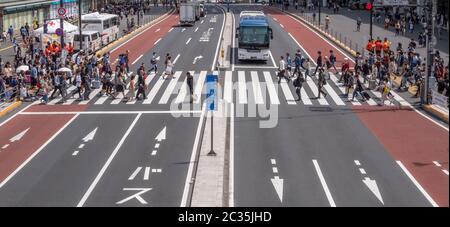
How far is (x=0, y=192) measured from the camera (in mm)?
20125

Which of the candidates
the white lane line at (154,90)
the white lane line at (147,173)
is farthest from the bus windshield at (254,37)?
the white lane line at (147,173)

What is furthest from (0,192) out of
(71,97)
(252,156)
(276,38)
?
(276,38)

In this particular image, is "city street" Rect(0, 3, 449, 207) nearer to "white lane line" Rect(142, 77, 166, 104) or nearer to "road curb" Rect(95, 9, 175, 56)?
"white lane line" Rect(142, 77, 166, 104)

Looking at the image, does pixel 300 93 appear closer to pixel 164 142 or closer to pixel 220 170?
pixel 164 142

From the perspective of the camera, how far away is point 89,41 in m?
54.3

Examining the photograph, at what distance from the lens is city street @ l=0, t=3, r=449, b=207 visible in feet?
64.6

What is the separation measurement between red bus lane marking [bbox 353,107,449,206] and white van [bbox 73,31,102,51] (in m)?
28.4

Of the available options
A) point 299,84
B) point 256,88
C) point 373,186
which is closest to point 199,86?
point 256,88

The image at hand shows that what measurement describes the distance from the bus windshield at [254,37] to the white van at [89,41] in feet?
46.2

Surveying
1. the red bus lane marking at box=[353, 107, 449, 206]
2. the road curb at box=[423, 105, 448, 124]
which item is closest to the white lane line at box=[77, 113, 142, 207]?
the red bus lane marking at box=[353, 107, 449, 206]

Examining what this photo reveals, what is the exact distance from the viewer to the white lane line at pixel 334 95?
114 ft

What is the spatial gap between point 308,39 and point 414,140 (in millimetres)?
39122

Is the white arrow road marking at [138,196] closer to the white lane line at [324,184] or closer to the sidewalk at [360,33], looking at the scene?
the white lane line at [324,184]

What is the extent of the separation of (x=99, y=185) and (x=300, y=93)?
18312 mm
